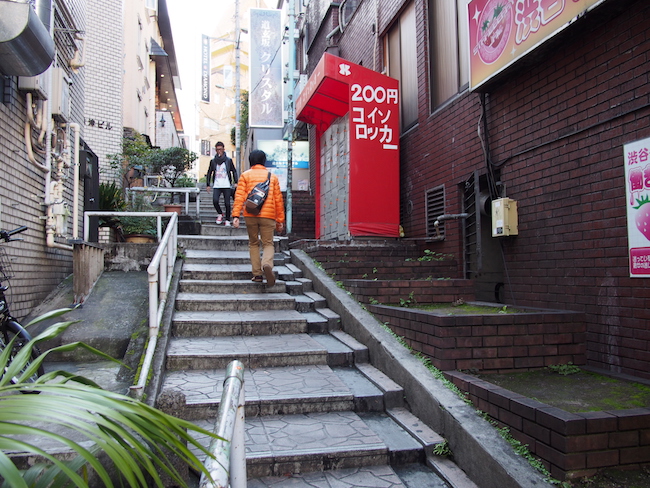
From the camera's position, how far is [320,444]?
3.28 m

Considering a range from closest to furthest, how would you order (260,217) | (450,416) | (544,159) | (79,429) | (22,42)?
(79,429)
(450,416)
(22,42)
(544,159)
(260,217)

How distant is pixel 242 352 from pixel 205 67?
29954 mm

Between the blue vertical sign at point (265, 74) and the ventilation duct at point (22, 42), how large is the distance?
450 inches

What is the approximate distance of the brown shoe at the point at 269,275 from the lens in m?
6.48

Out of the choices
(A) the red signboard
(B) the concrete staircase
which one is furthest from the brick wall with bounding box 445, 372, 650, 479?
(A) the red signboard

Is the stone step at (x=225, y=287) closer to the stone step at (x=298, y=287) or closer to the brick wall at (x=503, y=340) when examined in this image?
the stone step at (x=298, y=287)

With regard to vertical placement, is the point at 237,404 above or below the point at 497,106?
below

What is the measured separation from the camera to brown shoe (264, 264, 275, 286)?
21.3 ft

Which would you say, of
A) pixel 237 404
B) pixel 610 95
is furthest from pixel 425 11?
pixel 237 404

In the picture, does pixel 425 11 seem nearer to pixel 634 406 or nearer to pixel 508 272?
pixel 508 272

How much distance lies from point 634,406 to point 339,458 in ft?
6.13

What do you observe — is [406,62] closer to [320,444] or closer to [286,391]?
[286,391]

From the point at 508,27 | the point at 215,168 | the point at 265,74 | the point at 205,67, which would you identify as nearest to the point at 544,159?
the point at 508,27

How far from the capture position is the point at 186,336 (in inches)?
205
